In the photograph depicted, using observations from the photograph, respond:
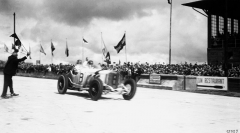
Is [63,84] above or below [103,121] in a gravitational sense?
above

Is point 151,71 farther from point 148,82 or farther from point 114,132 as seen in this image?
point 114,132

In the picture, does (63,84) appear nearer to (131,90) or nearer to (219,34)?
(131,90)

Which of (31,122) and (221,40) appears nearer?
(31,122)

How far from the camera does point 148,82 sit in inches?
968

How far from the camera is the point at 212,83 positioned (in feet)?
63.1

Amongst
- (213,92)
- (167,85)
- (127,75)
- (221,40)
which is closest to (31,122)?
(213,92)

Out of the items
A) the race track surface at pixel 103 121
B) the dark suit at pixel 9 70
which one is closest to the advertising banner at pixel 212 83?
the race track surface at pixel 103 121

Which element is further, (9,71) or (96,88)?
(96,88)

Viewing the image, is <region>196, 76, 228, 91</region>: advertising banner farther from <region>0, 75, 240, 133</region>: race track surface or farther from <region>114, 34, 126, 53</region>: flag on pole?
<region>114, 34, 126, 53</region>: flag on pole

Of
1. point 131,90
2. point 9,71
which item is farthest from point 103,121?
point 9,71

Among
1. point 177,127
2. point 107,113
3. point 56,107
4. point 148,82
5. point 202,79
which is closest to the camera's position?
point 177,127

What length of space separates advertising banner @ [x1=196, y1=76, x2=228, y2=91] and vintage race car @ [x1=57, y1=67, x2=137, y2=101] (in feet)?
25.3

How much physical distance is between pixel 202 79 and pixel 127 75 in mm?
8045

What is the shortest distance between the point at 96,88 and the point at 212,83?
30.8 ft
